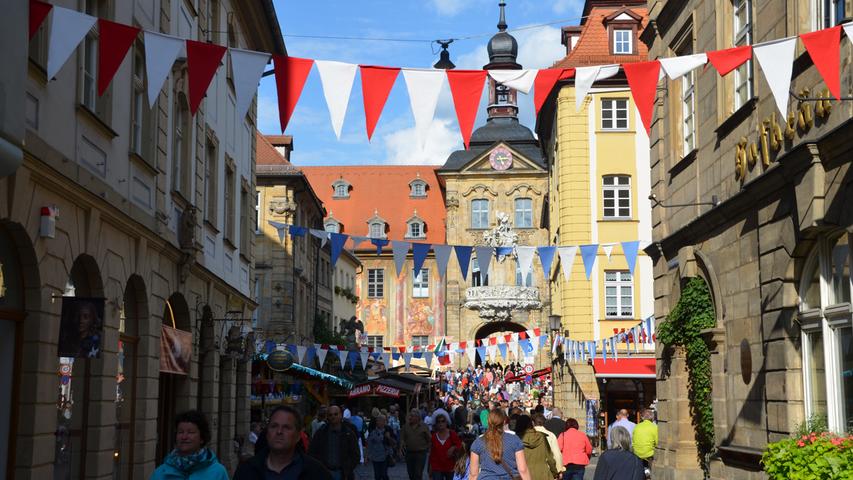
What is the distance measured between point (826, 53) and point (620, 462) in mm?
4159

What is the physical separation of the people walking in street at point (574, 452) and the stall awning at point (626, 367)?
19.9 m

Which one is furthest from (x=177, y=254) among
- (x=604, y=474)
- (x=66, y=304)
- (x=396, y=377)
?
(x=396, y=377)

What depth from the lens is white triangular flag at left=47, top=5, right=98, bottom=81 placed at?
9891mm

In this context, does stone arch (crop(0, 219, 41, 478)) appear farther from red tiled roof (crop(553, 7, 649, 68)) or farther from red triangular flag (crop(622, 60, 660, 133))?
red tiled roof (crop(553, 7, 649, 68))

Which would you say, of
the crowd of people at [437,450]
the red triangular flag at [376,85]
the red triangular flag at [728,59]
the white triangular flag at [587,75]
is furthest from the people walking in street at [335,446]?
the red triangular flag at [728,59]

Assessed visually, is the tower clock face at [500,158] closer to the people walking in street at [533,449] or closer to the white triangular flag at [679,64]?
the people walking in street at [533,449]

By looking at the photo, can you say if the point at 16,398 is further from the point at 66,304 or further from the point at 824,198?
the point at 824,198

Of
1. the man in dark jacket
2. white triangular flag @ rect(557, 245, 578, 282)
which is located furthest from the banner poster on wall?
the man in dark jacket

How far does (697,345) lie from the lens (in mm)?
17672

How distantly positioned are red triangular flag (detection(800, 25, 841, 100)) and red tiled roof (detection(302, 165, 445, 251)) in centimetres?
7148

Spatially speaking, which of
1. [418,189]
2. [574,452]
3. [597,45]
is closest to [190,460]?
[574,452]

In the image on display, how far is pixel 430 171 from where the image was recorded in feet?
291

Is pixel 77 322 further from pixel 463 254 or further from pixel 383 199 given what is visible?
pixel 383 199

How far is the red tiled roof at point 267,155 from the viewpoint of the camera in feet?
158
